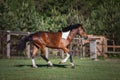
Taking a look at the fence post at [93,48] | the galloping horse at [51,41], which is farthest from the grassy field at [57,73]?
the fence post at [93,48]

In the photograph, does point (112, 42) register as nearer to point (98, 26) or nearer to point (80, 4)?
point (98, 26)

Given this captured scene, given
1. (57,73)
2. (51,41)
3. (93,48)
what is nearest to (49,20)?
(93,48)

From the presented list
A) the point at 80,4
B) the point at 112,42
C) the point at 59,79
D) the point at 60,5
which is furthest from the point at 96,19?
the point at 59,79

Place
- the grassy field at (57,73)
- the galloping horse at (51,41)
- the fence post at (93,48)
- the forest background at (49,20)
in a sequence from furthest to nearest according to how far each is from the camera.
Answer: the forest background at (49,20) → the fence post at (93,48) → the galloping horse at (51,41) → the grassy field at (57,73)

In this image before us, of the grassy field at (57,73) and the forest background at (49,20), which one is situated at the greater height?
the forest background at (49,20)

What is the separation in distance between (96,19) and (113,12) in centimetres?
296

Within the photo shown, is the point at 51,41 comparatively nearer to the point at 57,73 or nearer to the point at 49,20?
the point at 57,73

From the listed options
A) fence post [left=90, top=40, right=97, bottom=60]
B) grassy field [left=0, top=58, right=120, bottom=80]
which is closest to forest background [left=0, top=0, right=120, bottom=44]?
fence post [left=90, top=40, right=97, bottom=60]

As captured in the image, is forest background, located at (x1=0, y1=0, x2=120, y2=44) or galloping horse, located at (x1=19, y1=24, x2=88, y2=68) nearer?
galloping horse, located at (x1=19, y1=24, x2=88, y2=68)

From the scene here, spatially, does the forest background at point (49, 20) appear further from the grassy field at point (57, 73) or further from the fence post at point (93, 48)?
the grassy field at point (57, 73)

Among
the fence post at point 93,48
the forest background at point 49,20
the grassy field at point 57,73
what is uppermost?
the forest background at point 49,20

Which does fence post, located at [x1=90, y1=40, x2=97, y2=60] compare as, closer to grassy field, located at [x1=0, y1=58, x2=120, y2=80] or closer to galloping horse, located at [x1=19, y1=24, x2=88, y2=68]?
galloping horse, located at [x1=19, y1=24, x2=88, y2=68]

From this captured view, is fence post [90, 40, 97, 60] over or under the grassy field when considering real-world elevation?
over

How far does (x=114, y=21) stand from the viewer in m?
38.3
